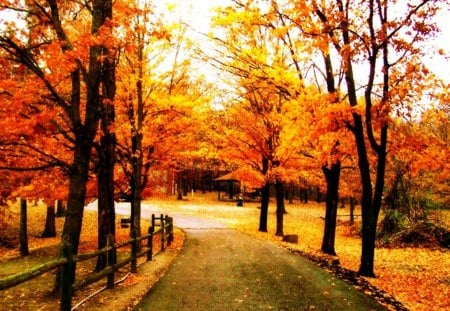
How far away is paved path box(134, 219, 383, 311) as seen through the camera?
8156 mm

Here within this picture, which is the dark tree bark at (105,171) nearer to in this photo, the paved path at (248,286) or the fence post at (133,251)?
the fence post at (133,251)

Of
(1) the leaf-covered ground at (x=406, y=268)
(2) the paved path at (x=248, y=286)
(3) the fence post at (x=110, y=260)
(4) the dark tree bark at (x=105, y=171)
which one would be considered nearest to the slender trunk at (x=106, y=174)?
(4) the dark tree bark at (x=105, y=171)

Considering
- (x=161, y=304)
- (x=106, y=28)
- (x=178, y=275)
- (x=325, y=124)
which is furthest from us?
(x=325, y=124)

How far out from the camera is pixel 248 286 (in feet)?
32.1

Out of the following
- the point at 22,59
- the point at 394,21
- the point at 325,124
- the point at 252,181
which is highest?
the point at 394,21

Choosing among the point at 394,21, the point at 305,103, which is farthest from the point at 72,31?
the point at 394,21

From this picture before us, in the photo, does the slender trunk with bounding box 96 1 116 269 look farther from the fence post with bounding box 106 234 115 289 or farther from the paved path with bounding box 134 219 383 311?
the paved path with bounding box 134 219 383 311

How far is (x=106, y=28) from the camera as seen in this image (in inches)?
369

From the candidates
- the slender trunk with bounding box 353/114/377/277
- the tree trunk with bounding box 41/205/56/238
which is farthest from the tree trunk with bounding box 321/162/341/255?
the tree trunk with bounding box 41/205/56/238

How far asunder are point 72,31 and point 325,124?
9.36 m

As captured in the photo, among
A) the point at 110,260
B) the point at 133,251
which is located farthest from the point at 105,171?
the point at 110,260

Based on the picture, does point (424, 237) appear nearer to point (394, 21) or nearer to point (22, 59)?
point (394, 21)

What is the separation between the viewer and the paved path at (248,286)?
26.8ft

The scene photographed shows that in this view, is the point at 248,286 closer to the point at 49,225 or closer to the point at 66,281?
the point at 66,281
